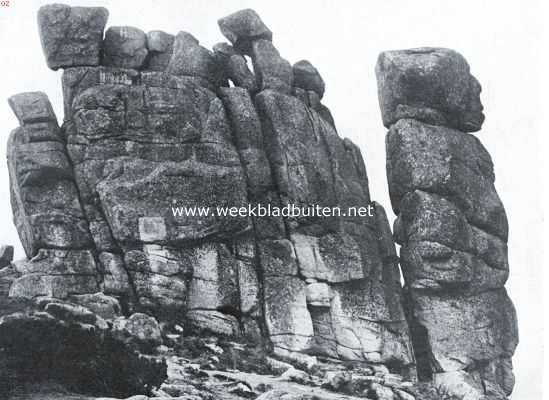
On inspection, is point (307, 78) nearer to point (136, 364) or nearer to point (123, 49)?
point (123, 49)

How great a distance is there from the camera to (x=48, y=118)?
49750 millimetres

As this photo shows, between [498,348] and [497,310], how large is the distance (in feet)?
7.54

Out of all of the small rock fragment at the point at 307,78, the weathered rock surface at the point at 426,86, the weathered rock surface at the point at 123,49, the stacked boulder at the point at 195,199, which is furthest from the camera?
the small rock fragment at the point at 307,78

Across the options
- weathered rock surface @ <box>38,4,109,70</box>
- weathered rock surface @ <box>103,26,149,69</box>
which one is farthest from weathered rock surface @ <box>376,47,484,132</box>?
weathered rock surface @ <box>38,4,109,70</box>

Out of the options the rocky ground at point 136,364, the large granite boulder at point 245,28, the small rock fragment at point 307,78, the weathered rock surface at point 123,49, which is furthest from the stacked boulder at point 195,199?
the small rock fragment at point 307,78

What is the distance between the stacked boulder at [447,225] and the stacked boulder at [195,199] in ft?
6.45

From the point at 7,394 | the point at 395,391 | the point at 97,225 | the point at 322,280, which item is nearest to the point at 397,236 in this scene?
the point at 322,280

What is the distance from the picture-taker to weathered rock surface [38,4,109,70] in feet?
168

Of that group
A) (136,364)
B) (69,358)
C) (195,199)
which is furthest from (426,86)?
(69,358)

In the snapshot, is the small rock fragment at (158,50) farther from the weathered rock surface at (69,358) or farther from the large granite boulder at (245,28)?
the weathered rock surface at (69,358)

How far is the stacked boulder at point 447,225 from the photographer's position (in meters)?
51.3

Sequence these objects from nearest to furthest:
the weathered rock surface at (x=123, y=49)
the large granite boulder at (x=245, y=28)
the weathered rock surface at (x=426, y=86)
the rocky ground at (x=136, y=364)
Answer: the rocky ground at (x=136, y=364) < the weathered rock surface at (x=123, y=49) < the weathered rock surface at (x=426, y=86) < the large granite boulder at (x=245, y=28)

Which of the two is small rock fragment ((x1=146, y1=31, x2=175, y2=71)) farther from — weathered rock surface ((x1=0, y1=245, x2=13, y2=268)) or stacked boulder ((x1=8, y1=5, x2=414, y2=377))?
weathered rock surface ((x1=0, y1=245, x2=13, y2=268))

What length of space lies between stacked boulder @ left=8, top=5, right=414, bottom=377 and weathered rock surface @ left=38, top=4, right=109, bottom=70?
0.27 feet
